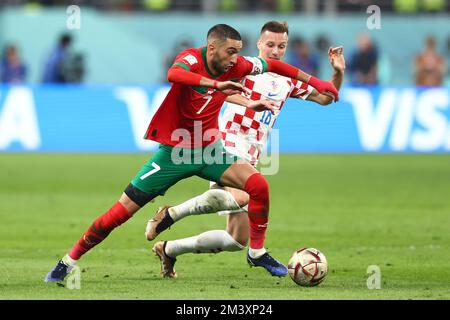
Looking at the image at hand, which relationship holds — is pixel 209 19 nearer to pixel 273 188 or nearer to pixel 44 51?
pixel 44 51

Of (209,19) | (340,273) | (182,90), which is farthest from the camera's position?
(209,19)

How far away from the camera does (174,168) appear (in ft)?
32.1

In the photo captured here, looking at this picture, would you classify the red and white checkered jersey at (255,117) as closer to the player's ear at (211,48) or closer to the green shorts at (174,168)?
the green shorts at (174,168)

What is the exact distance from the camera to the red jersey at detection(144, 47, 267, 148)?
974 centimetres

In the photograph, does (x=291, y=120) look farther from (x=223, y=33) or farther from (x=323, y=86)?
(x=223, y=33)

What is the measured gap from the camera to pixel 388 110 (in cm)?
2475

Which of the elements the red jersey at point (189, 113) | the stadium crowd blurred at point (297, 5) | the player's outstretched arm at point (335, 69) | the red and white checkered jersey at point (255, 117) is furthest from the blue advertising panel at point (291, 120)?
the red jersey at point (189, 113)

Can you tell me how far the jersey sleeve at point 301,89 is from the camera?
10938 mm

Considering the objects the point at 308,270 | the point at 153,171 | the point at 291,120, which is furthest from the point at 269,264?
the point at 291,120

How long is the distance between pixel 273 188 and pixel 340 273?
28.4 feet

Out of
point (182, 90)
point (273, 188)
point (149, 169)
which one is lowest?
point (273, 188)

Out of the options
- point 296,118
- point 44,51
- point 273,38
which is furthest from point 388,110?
point 273,38

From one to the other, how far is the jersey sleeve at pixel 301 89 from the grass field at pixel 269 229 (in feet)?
5.90
